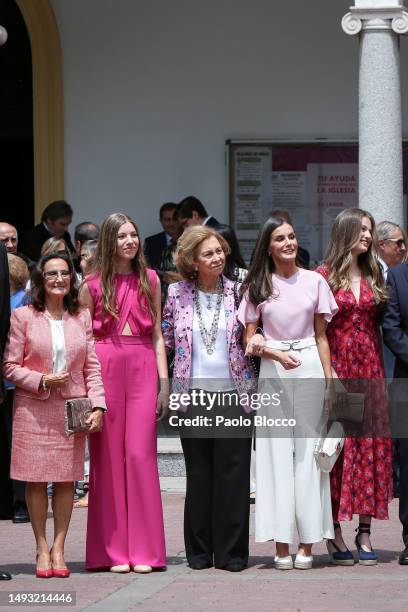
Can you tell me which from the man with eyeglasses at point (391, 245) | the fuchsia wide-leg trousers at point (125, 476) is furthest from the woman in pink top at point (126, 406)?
the man with eyeglasses at point (391, 245)

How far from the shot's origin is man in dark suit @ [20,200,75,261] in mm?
12172

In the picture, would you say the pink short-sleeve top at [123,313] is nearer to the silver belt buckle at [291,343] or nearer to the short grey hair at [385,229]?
the silver belt buckle at [291,343]

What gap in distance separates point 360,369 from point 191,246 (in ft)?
3.68

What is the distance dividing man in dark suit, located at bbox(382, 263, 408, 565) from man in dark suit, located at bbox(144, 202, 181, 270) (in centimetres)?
520

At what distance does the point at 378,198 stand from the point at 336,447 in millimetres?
3778

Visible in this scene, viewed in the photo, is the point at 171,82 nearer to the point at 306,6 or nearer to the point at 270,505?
the point at 306,6

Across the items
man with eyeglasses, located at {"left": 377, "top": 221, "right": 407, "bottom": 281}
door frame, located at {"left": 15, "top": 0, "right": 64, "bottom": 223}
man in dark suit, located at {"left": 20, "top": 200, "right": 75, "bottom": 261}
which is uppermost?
door frame, located at {"left": 15, "top": 0, "right": 64, "bottom": 223}

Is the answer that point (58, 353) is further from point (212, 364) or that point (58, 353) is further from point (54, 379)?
point (212, 364)

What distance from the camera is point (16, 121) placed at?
46.9ft

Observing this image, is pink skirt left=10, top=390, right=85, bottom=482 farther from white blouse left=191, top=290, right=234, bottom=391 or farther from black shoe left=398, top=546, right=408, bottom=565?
black shoe left=398, top=546, right=408, bottom=565

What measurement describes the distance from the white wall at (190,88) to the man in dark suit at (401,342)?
5873mm

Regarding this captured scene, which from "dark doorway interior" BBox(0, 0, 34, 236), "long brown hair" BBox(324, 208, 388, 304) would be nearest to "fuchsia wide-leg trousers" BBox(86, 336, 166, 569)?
"long brown hair" BBox(324, 208, 388, 304)

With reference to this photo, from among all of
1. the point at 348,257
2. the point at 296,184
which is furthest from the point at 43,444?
the point at 296,184

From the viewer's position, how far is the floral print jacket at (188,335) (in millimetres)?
7676
